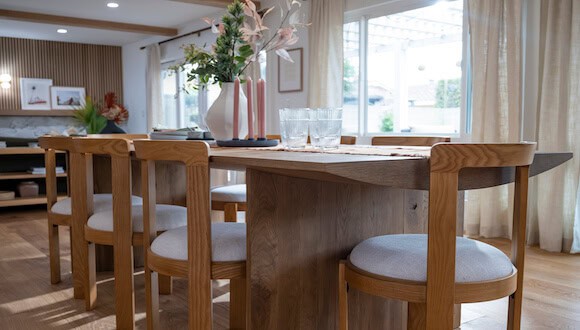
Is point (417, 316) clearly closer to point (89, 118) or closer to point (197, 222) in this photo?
point (197, 222)

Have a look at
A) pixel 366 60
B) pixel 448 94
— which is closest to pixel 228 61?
pixel 448 94

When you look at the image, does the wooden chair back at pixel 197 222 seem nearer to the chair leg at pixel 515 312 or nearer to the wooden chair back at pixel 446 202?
the wooden chair back at pixel 446 202

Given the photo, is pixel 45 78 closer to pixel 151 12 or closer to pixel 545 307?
pixel 151 12

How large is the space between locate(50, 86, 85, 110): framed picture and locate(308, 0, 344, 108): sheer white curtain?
573 cm

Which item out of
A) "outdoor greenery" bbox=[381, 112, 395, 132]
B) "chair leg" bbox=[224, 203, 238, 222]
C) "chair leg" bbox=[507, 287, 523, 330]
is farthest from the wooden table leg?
"outdoor greenery" bbox=[381, 112, 395, 132]

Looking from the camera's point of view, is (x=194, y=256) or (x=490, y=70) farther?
(x=490, y=70)

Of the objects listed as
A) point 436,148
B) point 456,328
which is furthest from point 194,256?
point 456,328

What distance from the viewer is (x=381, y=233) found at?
189cm

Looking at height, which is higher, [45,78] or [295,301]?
[45,78]

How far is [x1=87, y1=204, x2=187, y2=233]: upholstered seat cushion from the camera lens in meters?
2.14

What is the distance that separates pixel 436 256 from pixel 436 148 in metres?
0.26

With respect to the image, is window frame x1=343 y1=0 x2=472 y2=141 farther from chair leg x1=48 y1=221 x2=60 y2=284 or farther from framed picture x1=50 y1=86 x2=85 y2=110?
framed picture x1=50 y1=86 x2=85 y2=110

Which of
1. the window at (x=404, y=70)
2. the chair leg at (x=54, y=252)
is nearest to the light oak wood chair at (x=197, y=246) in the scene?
the chair leg at (x=54, y=252)

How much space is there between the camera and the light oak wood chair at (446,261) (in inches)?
49.7
